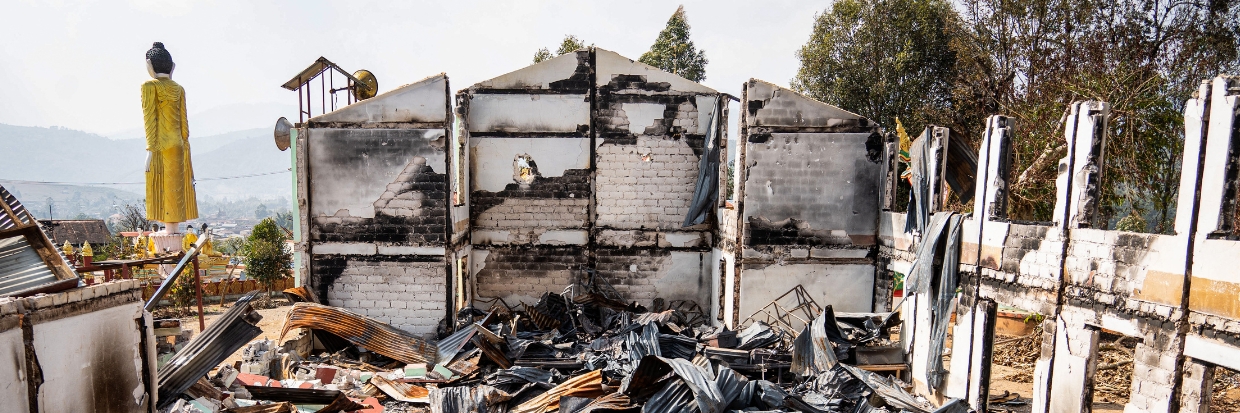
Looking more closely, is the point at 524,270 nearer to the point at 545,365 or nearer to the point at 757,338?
the point at 545,365

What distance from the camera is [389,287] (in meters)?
11.7

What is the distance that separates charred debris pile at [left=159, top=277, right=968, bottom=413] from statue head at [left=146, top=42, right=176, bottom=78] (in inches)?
141

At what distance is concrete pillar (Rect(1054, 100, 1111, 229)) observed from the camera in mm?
6672

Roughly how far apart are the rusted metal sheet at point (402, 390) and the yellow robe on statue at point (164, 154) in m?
3.55

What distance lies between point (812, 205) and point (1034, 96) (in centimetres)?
936

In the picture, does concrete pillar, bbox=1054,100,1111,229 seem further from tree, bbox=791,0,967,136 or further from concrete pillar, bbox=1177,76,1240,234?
tree, bbox=791,0,967,136

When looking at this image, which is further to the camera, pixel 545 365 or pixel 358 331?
pixel 358 331

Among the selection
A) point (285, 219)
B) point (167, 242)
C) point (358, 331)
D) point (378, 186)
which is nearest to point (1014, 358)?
point (358, 331)

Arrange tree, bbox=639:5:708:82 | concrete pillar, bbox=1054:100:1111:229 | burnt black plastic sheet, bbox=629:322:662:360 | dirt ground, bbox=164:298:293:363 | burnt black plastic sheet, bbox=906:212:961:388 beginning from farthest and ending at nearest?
tree, bbox=639:5:708:82, dirt ground, bbox=164:298:293:363, burnt black plastic sheet, bbox=629:322:662:360, burnt black plastic sheet, bbox=906:212:961:388, concrete pillar, bbox=1054:100:1111:229

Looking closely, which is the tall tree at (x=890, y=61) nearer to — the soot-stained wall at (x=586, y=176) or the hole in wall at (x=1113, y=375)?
the hole in wall at (x=1113, y=375)

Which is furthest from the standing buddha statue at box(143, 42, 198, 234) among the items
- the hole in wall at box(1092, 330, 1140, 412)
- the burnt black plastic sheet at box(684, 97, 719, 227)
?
the hole in wall at box(1092, 330, 1140, 412)

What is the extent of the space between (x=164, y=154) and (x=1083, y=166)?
11495 millimetres

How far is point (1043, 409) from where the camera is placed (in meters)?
7.30

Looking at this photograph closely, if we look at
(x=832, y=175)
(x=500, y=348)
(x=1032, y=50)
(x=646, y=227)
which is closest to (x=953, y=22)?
(x=1032, y=50)
